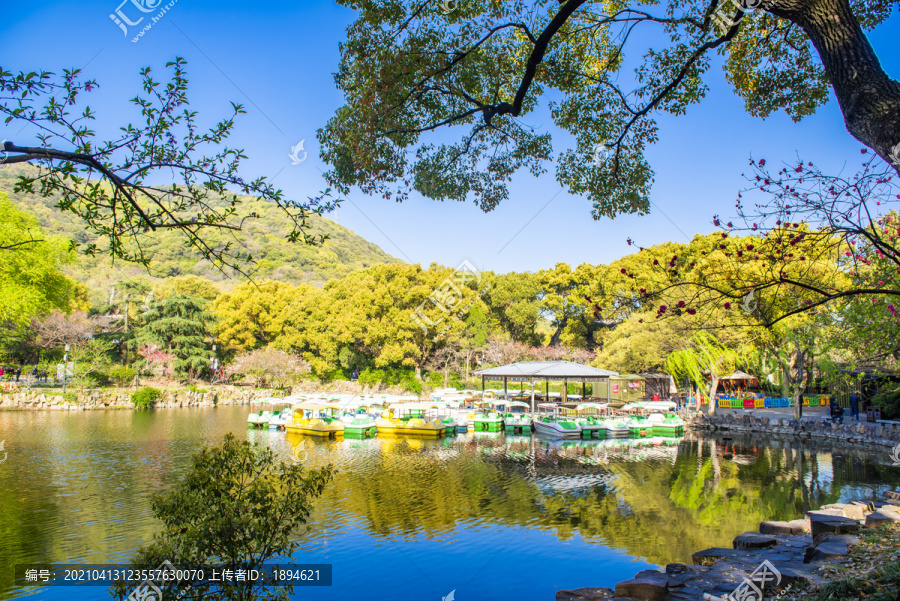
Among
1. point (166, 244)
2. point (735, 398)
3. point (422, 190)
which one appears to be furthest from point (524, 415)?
point (166, 244)

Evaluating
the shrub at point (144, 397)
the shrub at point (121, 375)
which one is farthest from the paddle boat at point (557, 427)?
the shrub at point (121, 375)

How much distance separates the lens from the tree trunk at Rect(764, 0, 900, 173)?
2949 mm

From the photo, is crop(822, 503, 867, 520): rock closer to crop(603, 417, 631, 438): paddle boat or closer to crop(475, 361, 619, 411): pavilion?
crop(603, 417, 631, 438): paddle boat

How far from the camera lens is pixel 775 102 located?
626cm

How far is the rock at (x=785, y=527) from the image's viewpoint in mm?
7492

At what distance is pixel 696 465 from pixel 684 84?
12.1 m

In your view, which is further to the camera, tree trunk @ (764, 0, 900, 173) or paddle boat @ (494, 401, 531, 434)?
paddle boat @ (494, 401, 531, 434)

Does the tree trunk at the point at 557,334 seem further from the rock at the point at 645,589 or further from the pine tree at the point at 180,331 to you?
the rock at the point at 645,589

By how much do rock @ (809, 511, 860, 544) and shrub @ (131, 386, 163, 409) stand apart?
1210 inches

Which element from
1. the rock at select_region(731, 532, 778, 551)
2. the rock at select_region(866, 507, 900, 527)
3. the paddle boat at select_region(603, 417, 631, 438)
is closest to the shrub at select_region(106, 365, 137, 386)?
the paddle boat at select_region(603, 417, 631, 438)

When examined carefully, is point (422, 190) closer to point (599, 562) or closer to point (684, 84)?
point (684, 84)

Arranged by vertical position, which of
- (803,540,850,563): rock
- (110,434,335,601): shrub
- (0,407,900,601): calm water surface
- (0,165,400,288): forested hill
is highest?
(0,165,400,288): forested hill

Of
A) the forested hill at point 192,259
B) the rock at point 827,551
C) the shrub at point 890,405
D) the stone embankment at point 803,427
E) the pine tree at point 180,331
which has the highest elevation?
the forested hill at point 192,259

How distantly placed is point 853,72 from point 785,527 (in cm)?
691
